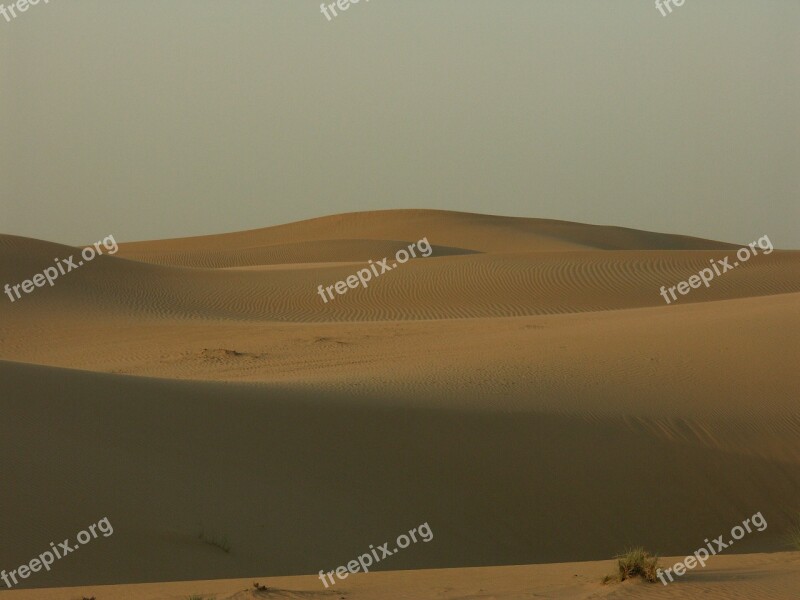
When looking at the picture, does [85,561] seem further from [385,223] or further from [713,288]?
[385,223]

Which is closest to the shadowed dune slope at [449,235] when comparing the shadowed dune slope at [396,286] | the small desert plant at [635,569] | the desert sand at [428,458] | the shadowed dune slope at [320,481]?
the shadowed dune slope at [396,286]

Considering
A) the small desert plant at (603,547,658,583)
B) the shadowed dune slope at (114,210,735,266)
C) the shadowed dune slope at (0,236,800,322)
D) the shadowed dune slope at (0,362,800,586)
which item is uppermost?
the shadowed dune slope at (114,210,735,266)

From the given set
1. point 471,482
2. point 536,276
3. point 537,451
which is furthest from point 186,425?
point 536,276

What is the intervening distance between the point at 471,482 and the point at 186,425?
307 centimetres

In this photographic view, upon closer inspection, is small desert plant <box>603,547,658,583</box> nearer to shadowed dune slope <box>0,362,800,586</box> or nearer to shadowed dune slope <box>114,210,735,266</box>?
shadowed dune slope <box>0,362,800,586</box>

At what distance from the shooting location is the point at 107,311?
90.1 ft

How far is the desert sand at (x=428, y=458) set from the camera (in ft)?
25.6

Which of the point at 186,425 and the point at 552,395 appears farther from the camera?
the point at 552,395

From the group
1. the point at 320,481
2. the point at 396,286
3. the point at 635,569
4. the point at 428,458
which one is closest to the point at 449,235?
the point at 396,286

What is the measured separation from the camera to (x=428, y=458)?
441 inches

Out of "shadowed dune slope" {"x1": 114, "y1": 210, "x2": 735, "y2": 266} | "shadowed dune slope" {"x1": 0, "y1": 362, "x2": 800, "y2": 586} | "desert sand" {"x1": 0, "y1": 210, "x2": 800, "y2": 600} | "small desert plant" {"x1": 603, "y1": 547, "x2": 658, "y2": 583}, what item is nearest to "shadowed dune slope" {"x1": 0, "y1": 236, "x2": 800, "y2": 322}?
"desert sand" {"x1": 0, "y1": 210, "x2": 800, "y2": 600}

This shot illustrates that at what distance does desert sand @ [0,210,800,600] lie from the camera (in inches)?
307

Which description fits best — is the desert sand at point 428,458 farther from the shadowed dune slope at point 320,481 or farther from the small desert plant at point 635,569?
the small desert plant at point 635,569

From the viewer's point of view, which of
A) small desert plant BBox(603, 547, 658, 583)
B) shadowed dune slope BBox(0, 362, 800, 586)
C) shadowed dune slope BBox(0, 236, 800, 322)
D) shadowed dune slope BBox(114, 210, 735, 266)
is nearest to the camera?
small desert plant BBox(603, 547, 658, 583)
